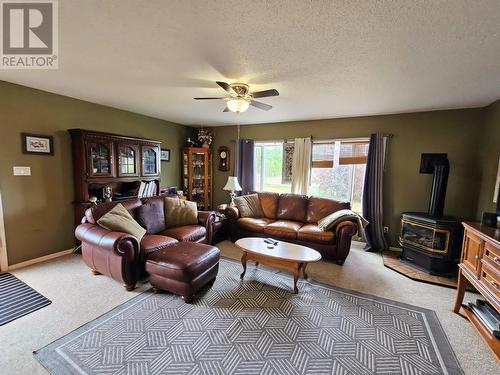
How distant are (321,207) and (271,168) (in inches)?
64.3

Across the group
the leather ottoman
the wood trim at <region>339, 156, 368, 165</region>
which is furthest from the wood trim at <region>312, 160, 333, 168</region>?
the leather ottoman

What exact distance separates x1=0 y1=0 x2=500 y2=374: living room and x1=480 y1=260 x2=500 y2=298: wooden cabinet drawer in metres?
0.03

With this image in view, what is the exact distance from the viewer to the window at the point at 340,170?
14.3 ft

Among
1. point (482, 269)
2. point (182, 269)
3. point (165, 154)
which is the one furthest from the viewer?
point (165, 154)

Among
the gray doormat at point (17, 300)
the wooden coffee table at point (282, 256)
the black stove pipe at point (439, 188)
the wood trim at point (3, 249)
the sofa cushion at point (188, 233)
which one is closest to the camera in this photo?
the gray doormat at point (17, 300)

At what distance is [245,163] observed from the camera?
5.34 metres

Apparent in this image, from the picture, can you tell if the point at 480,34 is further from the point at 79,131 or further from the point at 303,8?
the point at 79,131

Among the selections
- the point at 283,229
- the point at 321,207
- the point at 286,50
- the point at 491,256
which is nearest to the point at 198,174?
the point at 283,229

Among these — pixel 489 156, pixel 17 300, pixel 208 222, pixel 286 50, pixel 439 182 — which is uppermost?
pixel 286 50

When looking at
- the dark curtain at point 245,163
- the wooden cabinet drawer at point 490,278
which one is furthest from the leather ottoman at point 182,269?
the dark curtain at point 245,163

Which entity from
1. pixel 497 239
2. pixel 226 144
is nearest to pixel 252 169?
pixel 226 144

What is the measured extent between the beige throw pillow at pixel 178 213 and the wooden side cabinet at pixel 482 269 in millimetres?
3377

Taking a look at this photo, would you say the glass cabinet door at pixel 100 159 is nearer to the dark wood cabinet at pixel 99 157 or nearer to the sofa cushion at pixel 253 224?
the dark wood cabinet at pixel 99 157

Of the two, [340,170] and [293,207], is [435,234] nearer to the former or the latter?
[340,170]
